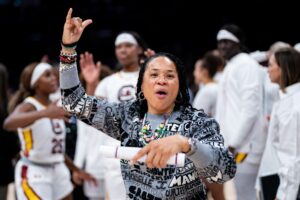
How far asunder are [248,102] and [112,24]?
7227 millimetres

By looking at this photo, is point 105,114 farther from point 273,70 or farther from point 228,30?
point 228,30

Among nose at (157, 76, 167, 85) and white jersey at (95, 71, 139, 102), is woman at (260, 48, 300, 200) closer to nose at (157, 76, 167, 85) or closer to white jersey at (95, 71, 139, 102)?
white jersey at (95, 71, 139, 102)

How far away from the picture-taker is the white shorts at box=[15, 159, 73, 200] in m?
5.32

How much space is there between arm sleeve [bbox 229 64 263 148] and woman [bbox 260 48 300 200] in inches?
19.9

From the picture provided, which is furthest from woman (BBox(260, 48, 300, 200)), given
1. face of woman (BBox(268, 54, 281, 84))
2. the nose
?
the nose

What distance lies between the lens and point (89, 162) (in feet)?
21.1

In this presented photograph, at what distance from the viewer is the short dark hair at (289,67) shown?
4.67 m

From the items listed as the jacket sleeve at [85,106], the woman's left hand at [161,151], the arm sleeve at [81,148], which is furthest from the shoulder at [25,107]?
the woman's left hand at [161,151]

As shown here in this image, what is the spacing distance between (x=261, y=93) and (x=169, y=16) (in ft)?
→ 22.6

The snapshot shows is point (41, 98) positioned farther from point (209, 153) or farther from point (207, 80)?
point (209, 153)

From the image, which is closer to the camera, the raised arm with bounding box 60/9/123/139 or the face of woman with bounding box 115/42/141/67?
the raised arm with bounding box 60/9/123/139

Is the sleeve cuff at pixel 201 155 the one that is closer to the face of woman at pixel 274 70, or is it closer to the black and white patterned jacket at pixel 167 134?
the black and white patterned jacket at pixel 167 134

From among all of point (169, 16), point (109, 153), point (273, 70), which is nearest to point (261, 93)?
point (273, 70)

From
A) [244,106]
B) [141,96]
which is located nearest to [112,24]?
[244,106]
